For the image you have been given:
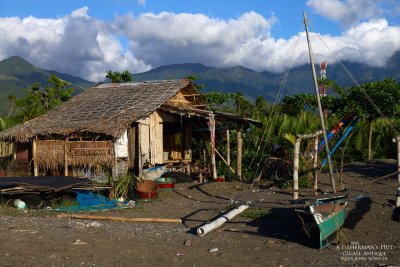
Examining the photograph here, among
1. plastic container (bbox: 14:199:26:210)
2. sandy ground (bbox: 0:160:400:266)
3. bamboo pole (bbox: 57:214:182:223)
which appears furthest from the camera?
plastic container (bbox: 14:199:26:210)

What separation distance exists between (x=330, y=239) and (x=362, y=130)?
11.4 metres

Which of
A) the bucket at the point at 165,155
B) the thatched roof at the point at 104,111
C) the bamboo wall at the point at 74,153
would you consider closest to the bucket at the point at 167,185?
the bamboo wall at the point at 74,153

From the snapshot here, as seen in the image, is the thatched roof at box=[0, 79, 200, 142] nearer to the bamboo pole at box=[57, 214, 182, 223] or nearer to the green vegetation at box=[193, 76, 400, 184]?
the green vegetation at box=[193, 76, 400, 184]

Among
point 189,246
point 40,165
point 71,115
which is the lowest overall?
point 189,246

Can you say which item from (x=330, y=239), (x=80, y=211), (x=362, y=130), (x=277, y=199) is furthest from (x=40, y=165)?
(x=362, y=130)

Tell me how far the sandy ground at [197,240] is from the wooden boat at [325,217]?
0.74 ft

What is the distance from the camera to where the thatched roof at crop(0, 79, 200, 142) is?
1240cm

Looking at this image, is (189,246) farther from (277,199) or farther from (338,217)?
(277,199)

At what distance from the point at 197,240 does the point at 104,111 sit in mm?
8478

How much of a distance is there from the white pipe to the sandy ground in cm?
13

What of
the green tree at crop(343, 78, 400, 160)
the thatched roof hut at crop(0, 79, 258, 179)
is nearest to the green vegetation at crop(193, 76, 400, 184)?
the green tree at crop(343, 78, 400, 160)

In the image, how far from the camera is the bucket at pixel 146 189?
1134 centimetres

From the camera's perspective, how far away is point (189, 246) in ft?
22.5

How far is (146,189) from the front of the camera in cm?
1171
